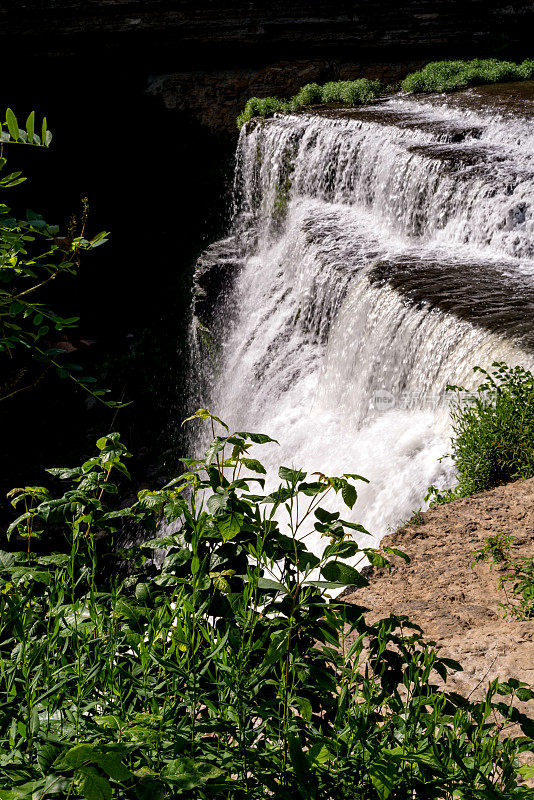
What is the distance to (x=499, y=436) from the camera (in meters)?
4.54

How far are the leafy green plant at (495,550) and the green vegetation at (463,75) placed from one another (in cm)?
1022

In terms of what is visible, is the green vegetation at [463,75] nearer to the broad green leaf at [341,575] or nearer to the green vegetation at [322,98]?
the green vegetation at [322,98]

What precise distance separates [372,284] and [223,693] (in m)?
5.67

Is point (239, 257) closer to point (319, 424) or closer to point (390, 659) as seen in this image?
point (319, 424)

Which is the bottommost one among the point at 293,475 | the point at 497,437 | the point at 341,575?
the point at 497,437

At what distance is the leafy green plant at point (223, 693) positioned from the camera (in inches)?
49.0

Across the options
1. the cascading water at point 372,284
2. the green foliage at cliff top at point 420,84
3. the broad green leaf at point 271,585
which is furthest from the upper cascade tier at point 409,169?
the broad green leaf at point 271,585

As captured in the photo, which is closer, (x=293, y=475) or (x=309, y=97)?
(x=293, y=475)

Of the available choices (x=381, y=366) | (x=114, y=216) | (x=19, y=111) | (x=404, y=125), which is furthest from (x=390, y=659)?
(x=19, y=111)

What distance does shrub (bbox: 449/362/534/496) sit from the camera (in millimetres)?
4508

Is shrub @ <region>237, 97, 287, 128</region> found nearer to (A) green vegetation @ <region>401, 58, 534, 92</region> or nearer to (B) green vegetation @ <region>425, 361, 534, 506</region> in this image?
(A) green vegetation @ <region>401, 58, 534, 92</region>

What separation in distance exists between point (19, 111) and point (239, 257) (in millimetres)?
6776

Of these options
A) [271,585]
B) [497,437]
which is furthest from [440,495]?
[271,585]

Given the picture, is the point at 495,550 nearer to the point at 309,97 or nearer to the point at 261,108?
the point at 261,108
